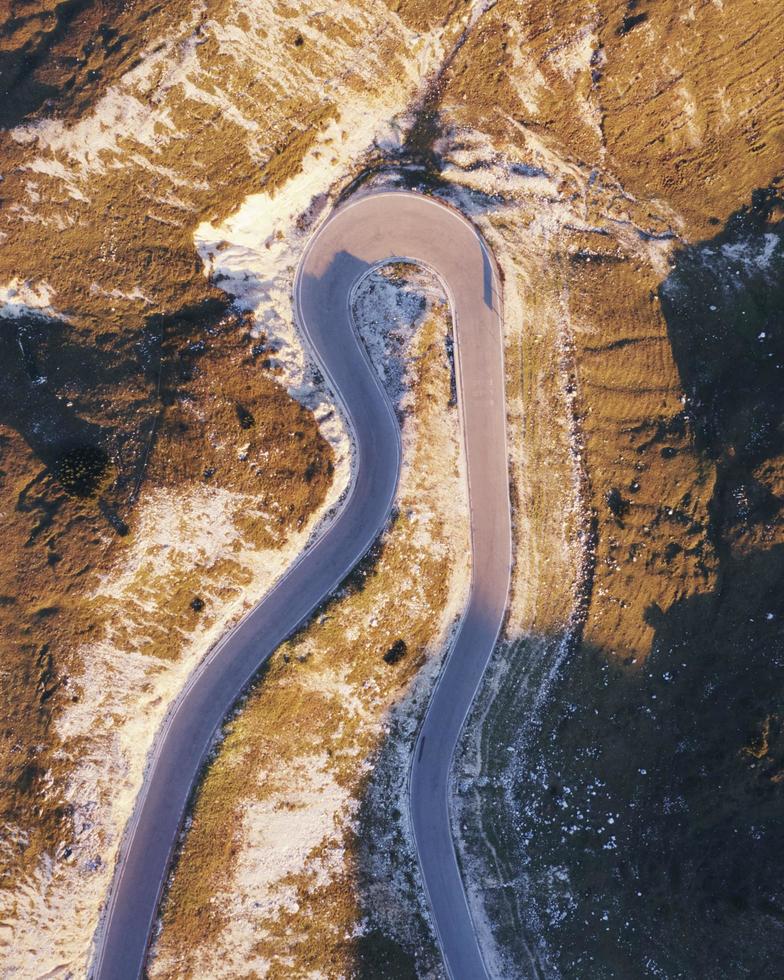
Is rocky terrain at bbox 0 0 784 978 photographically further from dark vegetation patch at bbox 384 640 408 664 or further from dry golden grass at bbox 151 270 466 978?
dark vegetation patch at bbox 384 640 408 664

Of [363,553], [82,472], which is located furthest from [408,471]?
[82,472]

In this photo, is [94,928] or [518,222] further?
[518,222]

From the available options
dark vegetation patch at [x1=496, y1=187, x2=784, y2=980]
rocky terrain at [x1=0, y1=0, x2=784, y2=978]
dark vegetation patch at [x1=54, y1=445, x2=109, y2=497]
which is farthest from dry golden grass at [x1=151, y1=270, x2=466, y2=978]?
dark vegetation patch at [x1=54, y1=445, x2=109, y2=497]

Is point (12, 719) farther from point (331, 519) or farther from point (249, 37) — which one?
point (249, 37)

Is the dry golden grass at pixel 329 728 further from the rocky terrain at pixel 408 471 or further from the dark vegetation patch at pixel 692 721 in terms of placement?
the dark vegetation patch at pixel 692 721

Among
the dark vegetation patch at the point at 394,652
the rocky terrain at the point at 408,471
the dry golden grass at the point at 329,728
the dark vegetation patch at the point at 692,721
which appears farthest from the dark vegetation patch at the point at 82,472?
the dark vegetation patch at the point at 692,721

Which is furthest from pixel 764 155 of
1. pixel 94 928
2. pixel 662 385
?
pixel 94 928

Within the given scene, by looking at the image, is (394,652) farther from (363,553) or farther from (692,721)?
(692,721)

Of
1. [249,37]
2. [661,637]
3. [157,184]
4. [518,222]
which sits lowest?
[661,637]
